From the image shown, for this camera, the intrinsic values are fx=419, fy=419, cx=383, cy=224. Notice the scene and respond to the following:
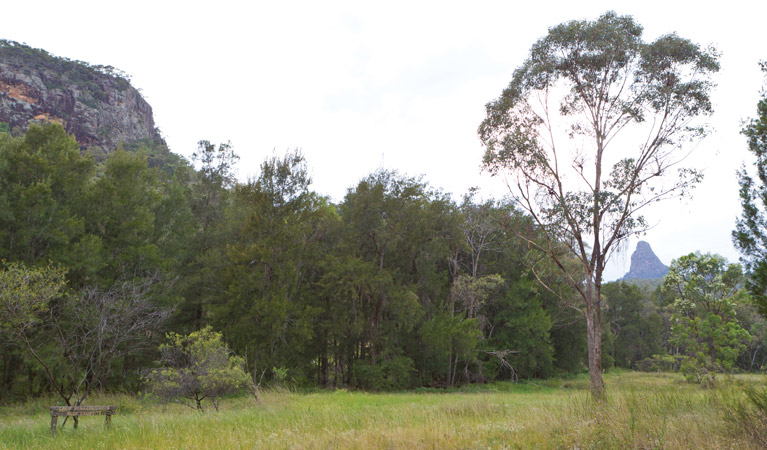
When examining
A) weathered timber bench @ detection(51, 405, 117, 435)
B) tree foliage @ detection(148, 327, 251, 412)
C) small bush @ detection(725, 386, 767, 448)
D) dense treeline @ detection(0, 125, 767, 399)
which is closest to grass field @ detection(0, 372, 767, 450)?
small bush @ detection(725, 386, 767, 448)

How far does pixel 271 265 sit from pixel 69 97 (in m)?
92.5

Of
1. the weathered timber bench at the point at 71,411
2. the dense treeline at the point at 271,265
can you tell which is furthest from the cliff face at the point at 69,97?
the weathered timber bench at the point at 71,411

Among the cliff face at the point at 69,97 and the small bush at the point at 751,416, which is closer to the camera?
the small bush at the point at 751,416

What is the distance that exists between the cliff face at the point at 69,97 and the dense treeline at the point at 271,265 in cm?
5692

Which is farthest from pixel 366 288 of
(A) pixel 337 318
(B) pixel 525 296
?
(B) pixel 525 296

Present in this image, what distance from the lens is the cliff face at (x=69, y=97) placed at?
3137 inches

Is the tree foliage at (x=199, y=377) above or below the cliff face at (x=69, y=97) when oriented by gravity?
below

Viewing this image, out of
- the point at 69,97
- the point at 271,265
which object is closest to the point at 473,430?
the point at 271,265

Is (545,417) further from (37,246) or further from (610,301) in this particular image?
(610,301)

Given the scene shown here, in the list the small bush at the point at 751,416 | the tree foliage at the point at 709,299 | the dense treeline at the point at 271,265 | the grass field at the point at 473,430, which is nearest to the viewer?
the small bush at the point at 751,416

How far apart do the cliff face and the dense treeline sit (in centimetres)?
5692

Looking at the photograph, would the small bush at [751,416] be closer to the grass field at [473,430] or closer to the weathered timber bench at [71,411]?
the grass field at [473,430]

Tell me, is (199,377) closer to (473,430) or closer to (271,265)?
(473,430)

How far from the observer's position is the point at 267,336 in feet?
78.6
